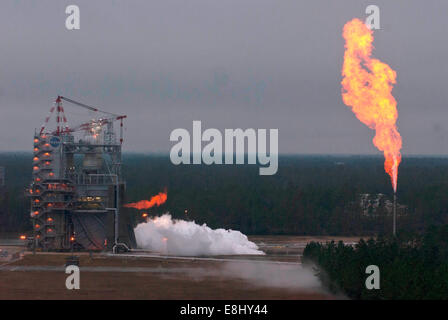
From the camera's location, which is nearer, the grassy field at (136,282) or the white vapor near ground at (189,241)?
the grassy field at (136,282)

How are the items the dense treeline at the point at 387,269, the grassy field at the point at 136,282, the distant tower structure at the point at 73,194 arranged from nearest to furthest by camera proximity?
the dense treeline at the point at 387,269 → the grassy field at the point at 136,282 → the distant tower structure at the point at 73,194

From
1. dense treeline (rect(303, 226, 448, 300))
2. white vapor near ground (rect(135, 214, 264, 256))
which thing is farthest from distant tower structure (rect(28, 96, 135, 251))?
dense treeline (rect(303, 226, 448, 300))

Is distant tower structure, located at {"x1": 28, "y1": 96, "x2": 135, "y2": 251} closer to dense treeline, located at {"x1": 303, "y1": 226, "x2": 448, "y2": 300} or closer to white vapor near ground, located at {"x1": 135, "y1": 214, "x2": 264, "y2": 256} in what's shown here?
white vapor near ground, located at {"x1": 135, "y1": 214, "x2": 264, "y2": 256}

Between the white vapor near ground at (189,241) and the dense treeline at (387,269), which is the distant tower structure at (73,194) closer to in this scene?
the white vapor near ground at (189,241)

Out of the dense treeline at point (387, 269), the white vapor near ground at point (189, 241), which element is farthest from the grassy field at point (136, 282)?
the white vapor near ground at point (189, 241)

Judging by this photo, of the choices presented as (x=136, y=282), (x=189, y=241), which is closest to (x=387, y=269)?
(x=136, y=282)

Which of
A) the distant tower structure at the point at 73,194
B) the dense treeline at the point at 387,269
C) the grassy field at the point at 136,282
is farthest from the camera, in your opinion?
the distant tower structure at the point at 73,194

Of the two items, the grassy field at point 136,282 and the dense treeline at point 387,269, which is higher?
the dense treeline at point 387,269
